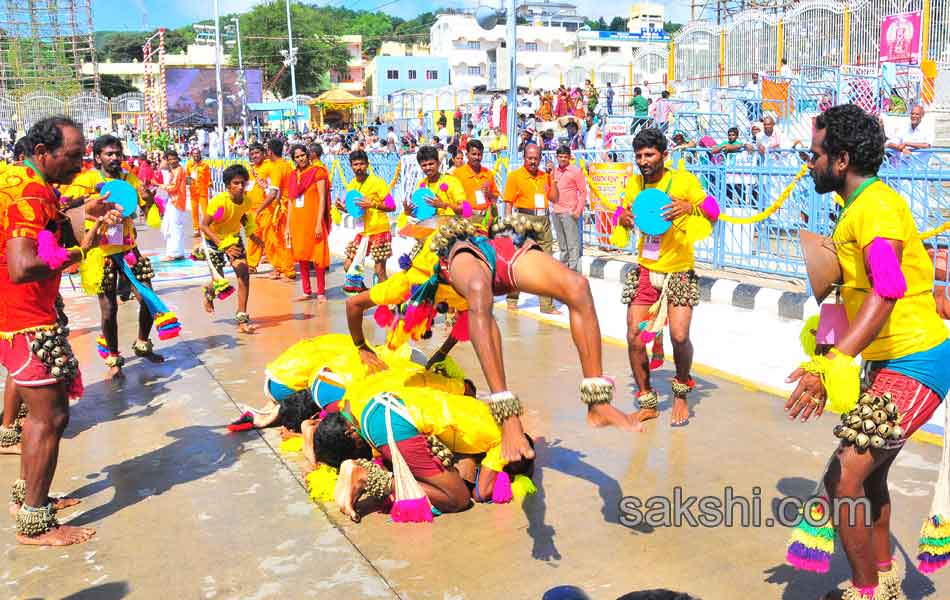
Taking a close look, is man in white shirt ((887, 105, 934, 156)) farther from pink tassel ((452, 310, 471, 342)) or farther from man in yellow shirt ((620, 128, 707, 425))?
pink tassel ((452, 310, 471, 342))

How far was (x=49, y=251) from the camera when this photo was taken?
165 inches

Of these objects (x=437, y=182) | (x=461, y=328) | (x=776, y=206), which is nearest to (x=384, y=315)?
(x=461, y=328)

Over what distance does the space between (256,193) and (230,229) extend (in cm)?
336

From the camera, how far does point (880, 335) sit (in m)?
3.21

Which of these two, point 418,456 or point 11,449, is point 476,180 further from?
point 418,456

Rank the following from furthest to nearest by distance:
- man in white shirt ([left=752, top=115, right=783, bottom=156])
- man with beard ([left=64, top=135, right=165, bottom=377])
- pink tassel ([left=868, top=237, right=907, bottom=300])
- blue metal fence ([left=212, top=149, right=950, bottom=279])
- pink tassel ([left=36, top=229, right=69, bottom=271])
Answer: man in white shirt ([left=752, top=115, right=783, bottom=156])
blue metal fence ([left=212, top=149, right=950, bottom=279])
man with beard ([left=64, top=135, right=165, bottom=377])
pink tassel ([left=36, top=229, right=69, bottom=271])
pink tassel ([left=868, top=237, right=907, bottom=300])

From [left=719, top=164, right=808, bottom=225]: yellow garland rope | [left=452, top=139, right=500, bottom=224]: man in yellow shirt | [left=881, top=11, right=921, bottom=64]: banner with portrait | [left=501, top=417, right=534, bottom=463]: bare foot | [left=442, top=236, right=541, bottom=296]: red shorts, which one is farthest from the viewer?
[left=881, top=11, right=921, bottom=64]: banner with portrait

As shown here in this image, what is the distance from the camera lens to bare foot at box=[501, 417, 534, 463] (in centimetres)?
350

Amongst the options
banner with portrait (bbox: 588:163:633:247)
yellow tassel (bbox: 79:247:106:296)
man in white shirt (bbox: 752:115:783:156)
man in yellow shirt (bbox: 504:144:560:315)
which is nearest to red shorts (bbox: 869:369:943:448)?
yellow tassel (bbox: 79:247:106:296)

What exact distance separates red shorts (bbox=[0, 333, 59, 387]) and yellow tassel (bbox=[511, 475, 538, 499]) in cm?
233

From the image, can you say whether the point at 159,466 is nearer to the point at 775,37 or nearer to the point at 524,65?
the point at 775,37

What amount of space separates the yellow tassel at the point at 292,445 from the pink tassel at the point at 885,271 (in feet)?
11.9

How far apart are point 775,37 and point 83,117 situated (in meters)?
46.3

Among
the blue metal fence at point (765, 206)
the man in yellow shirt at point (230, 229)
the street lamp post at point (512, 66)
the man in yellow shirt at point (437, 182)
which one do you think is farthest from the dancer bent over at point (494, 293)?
the street lamp post at point (512, 66)
